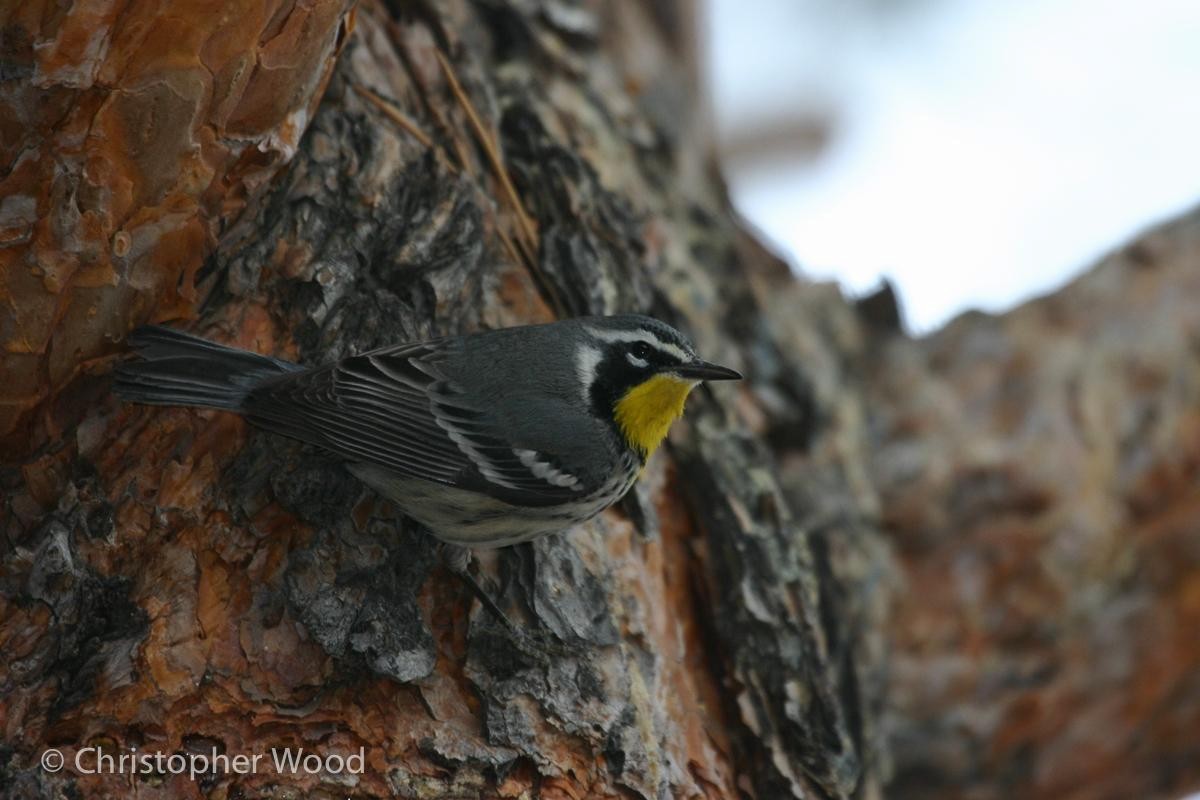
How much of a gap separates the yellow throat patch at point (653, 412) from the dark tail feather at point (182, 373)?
112cm

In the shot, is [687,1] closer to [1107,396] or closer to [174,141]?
[1107,396]

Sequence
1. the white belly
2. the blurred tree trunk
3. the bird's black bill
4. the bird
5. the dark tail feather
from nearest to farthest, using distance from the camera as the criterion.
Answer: the blurred tree trunk < the dark tail feather < the bird < the white belly < the bird's black bill

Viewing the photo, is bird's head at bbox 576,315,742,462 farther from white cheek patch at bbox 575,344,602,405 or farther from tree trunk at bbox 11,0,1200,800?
tree trunk at bbox 11,0,1200,800

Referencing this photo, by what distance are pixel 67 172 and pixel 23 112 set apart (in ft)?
0.58

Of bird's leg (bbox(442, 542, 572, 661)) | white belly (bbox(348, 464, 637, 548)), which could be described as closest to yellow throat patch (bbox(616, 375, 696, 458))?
white belly (bbox(348, 464, 637, 548))

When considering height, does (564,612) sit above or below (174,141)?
below

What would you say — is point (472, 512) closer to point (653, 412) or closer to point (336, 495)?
point (336, 495)

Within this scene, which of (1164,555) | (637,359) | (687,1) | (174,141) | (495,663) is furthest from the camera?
(687,1)

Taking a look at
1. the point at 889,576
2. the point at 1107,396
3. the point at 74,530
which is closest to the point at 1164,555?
the point at 1107,396

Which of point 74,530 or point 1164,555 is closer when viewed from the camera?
point 74,530

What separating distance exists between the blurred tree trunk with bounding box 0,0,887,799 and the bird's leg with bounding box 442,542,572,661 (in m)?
0.03

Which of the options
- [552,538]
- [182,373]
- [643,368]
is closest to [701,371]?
[643,368]

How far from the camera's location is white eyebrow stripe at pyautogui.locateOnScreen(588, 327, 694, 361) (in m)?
3.88

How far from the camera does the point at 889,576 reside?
462 cm
